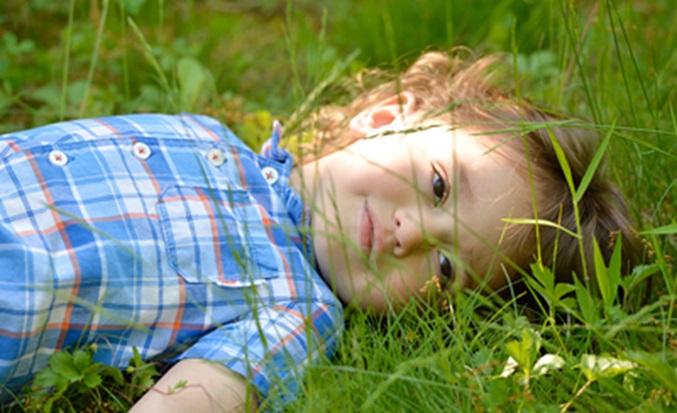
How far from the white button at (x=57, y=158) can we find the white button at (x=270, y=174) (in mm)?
439

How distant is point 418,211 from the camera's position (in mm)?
1607

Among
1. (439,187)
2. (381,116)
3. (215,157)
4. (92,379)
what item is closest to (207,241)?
(215,157)

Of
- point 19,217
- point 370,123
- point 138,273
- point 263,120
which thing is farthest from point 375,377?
point 263,120

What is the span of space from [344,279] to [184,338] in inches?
14.7

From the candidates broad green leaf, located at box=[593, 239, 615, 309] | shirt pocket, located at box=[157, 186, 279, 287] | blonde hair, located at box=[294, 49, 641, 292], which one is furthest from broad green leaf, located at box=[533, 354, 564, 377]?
shirt pocket, located at box=[157, 186, 279, 287]

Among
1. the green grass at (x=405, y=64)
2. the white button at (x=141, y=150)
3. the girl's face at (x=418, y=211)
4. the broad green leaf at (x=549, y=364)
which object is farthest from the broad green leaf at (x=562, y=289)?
the white button at (x=141, y=150)

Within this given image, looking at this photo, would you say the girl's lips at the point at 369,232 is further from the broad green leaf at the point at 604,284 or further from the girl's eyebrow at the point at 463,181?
the broad green leaf at the point at 604,284

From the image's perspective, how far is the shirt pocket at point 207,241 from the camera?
59.8 inches

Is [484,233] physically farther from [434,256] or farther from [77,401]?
[77,401]

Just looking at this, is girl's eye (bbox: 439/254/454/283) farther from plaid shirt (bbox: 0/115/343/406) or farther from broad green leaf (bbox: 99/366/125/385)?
broad green leaf (bbox: 99/366/125/385)

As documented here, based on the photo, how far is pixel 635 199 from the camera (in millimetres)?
1723

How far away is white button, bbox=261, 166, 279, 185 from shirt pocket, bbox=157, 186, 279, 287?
0.16 meters

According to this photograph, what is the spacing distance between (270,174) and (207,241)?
11.9 inches

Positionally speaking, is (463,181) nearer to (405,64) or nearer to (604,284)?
(604,284)
